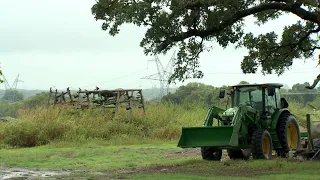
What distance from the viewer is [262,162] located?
15914mm

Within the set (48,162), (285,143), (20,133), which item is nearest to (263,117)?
(285,143)

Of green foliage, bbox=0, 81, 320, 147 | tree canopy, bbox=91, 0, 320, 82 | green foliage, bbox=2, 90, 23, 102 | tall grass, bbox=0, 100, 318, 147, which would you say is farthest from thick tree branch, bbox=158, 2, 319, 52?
green foliage, bbox=2, 90, 23, 102

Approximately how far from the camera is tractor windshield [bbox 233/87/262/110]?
61.5 feet

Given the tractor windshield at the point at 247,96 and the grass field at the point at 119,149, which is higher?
the tractor windshield at the point at 247,96

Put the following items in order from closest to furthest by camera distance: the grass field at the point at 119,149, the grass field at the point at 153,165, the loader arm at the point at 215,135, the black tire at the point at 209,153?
1. the grass field at the point at 153,165
2. the grass field at the point at 119,149
3. the loader arm at the point at 215,135
4. the black tire at the point at 209,153

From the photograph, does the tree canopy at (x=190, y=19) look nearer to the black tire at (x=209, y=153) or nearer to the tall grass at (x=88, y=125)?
the black tire at (x=209, y=153)

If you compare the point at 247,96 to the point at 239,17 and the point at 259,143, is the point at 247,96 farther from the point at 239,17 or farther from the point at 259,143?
the point at 239,17

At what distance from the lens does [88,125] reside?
1228 inches

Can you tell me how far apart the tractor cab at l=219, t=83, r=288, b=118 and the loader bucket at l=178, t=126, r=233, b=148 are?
6.55 ft

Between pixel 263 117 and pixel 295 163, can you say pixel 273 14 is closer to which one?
pixel 263 117

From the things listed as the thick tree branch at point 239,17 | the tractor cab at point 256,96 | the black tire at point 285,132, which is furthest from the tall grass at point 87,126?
the thick tree branch at point 239,17

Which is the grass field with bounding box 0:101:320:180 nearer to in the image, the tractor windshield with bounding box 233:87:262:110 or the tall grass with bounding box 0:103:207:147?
the tall grass with bounding box 0:103:207:147

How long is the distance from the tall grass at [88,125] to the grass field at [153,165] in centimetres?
631

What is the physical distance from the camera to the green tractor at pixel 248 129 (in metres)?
16.7
